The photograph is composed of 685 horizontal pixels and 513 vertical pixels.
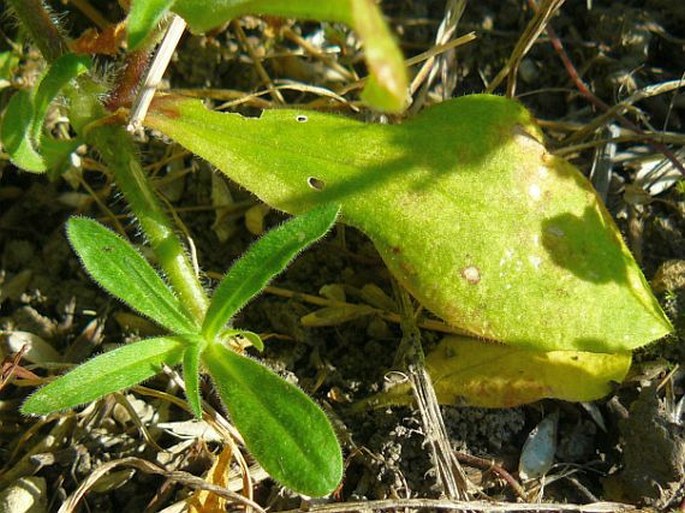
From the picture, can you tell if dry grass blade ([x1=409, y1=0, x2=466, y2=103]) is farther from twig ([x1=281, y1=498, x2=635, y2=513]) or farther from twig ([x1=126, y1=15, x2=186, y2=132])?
twig ([x1=281, y1=498, x2=635, y2=513])

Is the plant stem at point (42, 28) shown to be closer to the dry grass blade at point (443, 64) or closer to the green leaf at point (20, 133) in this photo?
the green leaf at point (20, 133)

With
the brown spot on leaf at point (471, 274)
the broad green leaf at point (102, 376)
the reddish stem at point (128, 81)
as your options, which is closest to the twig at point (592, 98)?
the brown spot on leaf at point (471, 274)

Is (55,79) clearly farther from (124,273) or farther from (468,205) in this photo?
(468,205)

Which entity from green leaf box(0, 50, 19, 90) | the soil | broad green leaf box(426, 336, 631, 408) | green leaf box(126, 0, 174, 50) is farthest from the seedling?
green leaf box(0, 50, 19, 90)

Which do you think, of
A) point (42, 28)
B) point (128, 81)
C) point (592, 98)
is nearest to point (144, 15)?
point (128, 81)

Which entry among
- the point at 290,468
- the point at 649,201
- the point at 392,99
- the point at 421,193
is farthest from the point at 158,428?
the point at 649,201

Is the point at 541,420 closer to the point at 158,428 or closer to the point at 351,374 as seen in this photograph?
the point at 351,374
